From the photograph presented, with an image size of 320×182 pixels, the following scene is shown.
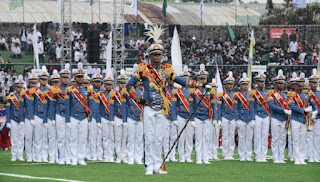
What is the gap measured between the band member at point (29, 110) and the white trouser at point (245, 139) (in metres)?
5.92

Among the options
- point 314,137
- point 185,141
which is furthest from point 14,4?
point 314,137

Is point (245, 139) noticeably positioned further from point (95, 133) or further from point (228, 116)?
point (95, 133)

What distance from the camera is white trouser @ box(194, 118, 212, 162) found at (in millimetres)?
22938

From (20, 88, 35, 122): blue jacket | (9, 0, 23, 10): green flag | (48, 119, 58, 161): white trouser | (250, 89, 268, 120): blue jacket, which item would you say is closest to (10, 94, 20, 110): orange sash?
(20, 88, 35, 122): blue jacket

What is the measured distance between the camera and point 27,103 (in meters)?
23.8

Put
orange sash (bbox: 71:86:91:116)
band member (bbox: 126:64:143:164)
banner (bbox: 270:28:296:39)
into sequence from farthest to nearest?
banner (bbox: 270:28:296:39)
band member (bbox: 126:64:143:164)
orange sash (bbox: 71:86:91:116)

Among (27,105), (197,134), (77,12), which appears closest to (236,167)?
(197,134)

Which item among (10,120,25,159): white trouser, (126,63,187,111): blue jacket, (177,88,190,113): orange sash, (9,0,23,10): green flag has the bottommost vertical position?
(10,120,25,159): white trouser

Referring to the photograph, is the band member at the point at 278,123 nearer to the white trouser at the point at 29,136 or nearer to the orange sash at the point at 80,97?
the orange sash at the point at 80,97

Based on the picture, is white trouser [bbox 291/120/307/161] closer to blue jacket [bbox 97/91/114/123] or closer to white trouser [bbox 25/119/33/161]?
blue jacket [bbox 97/91/114/123]

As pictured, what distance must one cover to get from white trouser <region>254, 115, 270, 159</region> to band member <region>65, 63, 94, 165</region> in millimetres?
4957

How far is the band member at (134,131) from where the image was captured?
73.4 feet

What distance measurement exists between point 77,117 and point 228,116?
5612mm

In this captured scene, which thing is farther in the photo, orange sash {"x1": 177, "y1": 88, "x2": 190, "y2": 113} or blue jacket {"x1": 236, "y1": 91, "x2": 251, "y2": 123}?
blue jacket {"x1": 236, "y1": 91, "x2": 251, "y2": 123}
